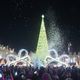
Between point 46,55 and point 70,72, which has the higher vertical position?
point 46,55

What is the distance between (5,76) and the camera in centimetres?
1716

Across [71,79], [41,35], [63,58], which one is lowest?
[71,79]

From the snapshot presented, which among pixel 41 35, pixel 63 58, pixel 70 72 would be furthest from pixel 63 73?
pixel 41 35

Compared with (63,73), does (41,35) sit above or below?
above

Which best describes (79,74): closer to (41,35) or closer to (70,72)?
(70,72)

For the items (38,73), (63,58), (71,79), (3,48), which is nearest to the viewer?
(71,79)

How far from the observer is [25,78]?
16922 mm

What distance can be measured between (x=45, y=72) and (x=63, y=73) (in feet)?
4.86

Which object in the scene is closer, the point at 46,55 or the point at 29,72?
Result: the point at 29,72

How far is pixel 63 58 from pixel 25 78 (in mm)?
32871

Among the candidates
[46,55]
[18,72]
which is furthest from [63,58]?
[18,72]

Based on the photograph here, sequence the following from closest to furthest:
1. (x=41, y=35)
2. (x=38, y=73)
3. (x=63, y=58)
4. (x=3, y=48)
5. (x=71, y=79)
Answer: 1. (x=71, y=79)
2. (x=38, y=73)
3. (x=63, y=58)
4. (x=41, y=35)
5. (x=3, y=48)

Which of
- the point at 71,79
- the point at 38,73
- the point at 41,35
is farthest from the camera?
the point at 41,35

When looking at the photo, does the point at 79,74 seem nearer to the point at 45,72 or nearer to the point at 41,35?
the point at 45,72
